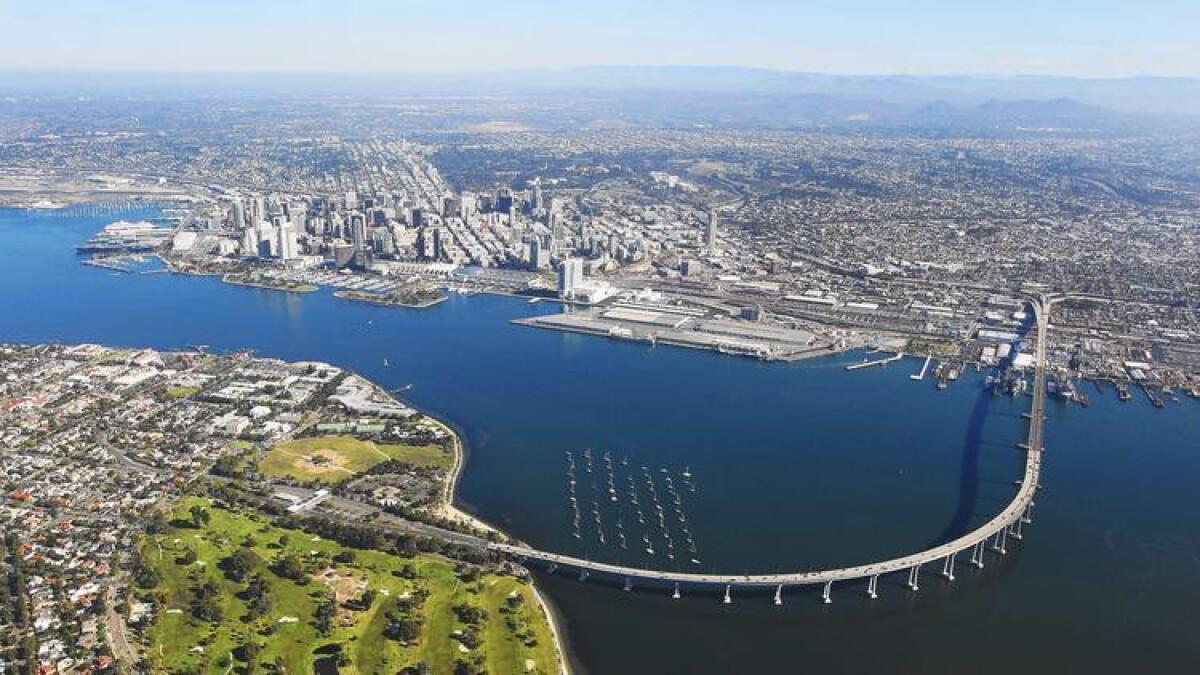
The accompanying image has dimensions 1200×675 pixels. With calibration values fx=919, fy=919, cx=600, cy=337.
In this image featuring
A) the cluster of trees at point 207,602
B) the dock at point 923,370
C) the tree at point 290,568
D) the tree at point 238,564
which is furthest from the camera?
the dock at point 923,370

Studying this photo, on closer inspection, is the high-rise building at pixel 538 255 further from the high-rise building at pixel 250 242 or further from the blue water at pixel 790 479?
the high-rise building at pixel 250 242

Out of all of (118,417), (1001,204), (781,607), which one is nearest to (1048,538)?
(781,607)

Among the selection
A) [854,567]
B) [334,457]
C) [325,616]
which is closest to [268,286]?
[334,457]

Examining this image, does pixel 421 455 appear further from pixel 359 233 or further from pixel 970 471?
pixel 359 233

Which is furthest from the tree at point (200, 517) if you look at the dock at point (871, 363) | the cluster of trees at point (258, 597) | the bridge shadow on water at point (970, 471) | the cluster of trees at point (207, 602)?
the dock at point (871, 363)

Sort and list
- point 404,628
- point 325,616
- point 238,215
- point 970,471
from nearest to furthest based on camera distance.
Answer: point 404,628 < point 325,616 < point 970,471 < point 238,215

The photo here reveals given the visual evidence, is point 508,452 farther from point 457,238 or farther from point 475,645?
point 457,238
